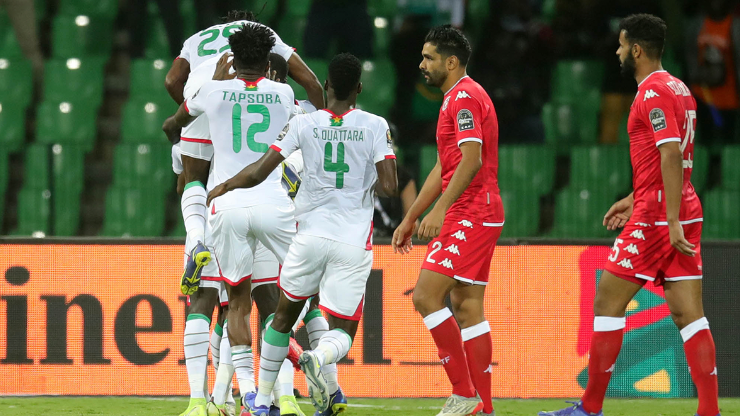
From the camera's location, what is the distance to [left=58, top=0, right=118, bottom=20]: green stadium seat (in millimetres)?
9570

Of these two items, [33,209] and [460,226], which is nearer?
[460,226]

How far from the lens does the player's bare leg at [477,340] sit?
441 cm

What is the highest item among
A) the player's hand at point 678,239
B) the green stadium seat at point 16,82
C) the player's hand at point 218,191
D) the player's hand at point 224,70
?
the green stadium seat at point 16,82

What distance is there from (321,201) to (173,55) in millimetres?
5587

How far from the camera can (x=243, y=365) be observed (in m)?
4.55

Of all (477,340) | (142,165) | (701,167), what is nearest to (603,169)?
(701,167)

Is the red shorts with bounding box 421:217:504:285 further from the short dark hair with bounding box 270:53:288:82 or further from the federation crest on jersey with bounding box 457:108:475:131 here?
the short dark hair with bounding box 270:53:288:82

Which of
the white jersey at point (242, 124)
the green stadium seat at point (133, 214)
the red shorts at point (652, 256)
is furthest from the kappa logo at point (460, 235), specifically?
the green stadium seat at point (133, 214)

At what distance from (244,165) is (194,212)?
0.51 metres

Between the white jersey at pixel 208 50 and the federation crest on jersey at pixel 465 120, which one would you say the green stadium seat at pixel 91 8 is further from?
the federation crest on jersey at pixel 465 120

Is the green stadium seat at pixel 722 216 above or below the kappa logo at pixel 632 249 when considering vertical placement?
above

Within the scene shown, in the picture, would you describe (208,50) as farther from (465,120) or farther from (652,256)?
(652,256)

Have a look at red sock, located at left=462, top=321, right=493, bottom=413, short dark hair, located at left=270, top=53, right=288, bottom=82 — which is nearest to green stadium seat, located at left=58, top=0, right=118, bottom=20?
short dark hair, located at left=270, top=53, right=288, bottom=82

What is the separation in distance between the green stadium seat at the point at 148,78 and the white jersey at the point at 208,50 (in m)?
3.69
